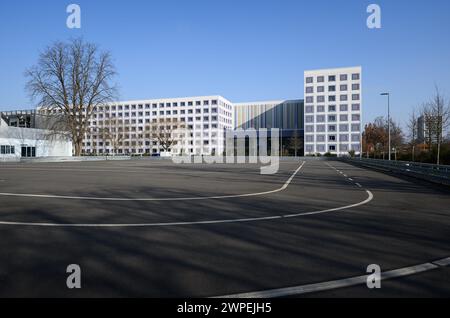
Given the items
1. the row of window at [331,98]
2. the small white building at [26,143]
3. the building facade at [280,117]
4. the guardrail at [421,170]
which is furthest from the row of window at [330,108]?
the small white building at [26,143]

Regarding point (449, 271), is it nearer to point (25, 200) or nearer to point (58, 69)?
point (25, 200)

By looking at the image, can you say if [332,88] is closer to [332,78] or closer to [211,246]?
[332,78]

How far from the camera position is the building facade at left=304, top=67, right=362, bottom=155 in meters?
98.4

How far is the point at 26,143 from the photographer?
58.8m

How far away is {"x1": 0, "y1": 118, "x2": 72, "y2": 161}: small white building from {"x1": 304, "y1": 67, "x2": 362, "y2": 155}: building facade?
224 feet

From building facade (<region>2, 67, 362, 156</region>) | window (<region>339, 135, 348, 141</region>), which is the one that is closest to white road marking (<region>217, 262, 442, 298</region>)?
building facade (<region>2, 67, 362, 156</region>)

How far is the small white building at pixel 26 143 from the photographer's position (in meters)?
54.0

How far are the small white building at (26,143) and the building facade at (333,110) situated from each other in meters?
68.1

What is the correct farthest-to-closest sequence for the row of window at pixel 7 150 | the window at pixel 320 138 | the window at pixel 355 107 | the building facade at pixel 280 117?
the building facade at pixel 280 117, the window at pixel 320 138, the window at pixel 355 107, the row of window at pixel 7 150

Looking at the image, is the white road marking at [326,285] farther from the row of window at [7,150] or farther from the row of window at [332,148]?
the row of window at [332,148]

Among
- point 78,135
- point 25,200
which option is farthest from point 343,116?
point 25,200

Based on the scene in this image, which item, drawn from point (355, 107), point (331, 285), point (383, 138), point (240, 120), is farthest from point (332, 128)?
point (331, 285)

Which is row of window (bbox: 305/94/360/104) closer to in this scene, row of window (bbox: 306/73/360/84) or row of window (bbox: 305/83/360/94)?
row of window (bbox: 305/83/360/94)
